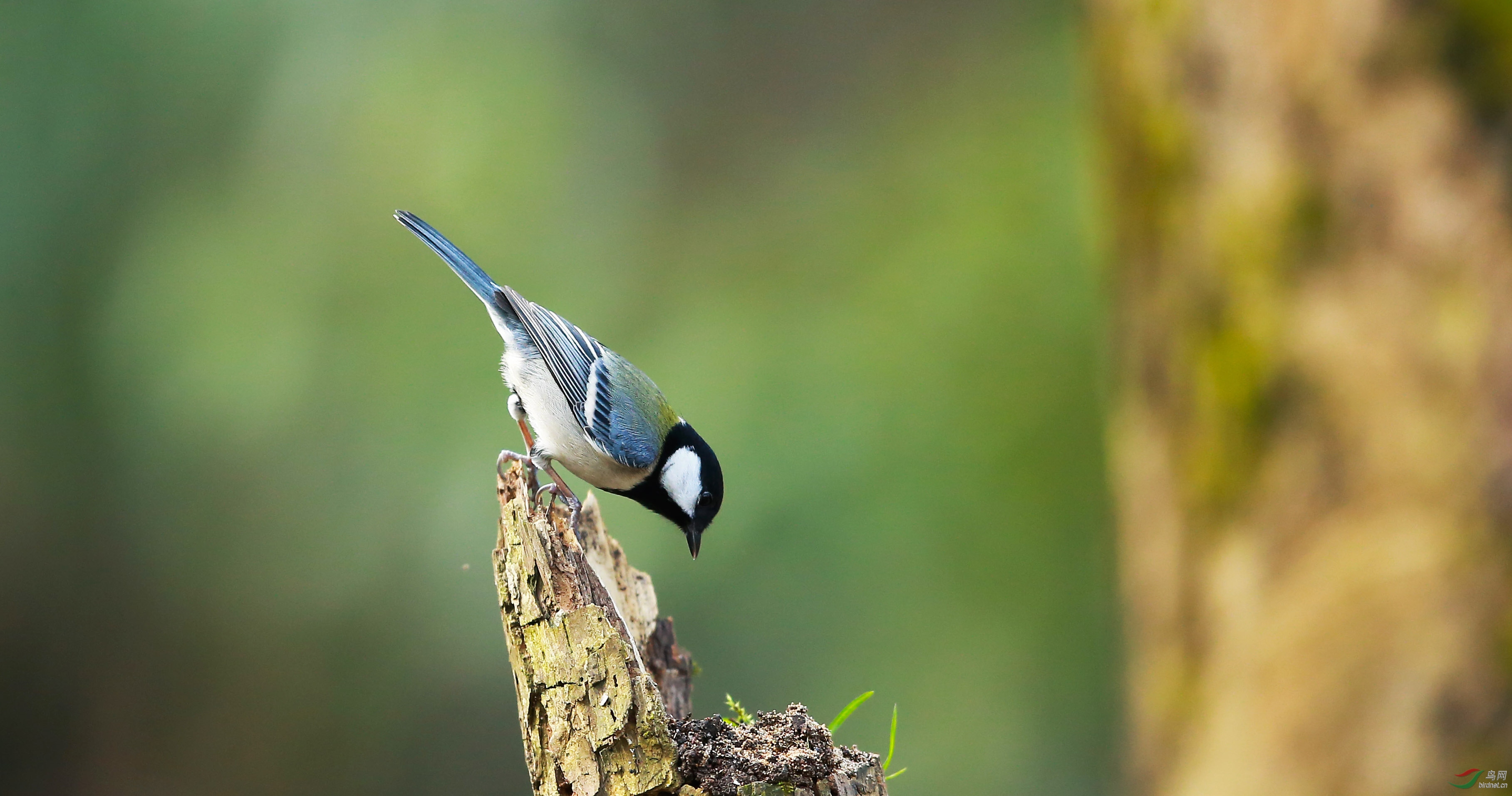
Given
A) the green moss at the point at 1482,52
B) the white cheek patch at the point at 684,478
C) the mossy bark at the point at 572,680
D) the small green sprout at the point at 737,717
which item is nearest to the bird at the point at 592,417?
the white cheek patch at the point at 684,478

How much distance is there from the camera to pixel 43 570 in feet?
16.4

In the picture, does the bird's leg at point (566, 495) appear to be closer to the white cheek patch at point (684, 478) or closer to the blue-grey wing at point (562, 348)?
the blue-grey wing at point (562, 348)

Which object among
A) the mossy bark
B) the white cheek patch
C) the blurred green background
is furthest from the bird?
the blurred green background

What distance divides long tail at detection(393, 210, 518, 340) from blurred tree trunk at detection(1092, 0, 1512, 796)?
2.08 meters

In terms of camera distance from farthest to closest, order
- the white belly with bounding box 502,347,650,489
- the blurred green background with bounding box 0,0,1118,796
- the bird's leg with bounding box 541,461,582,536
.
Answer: the blurred green background with bounding box 0,0,1118,796 < the white belly with bounding box 502,347,650,489 < the bird's leg with bounding box 541,461,582,536

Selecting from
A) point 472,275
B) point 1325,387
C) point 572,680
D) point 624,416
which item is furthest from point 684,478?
point 1325,387

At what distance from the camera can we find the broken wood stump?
1.73 m

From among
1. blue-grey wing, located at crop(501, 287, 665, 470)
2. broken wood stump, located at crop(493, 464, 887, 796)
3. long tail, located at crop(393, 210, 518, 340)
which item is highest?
long tail, located at crop(393, 210, 518, 340)

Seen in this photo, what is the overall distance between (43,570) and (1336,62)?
5848mm

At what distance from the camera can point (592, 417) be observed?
307cm

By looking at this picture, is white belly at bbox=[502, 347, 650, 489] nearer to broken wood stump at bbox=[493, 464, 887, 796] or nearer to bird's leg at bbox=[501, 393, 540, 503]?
bird's leg at bbox=[501, 393, 540, 503]

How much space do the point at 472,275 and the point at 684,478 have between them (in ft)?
3.50

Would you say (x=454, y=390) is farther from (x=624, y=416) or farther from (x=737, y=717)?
(x=737, y=717)

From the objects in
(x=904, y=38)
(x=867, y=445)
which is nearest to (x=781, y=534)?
(x=867, y=445)
